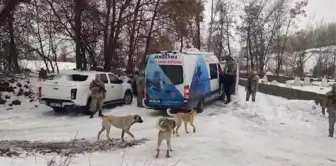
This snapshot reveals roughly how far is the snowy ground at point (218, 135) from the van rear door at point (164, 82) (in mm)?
869

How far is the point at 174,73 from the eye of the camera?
14250 mm

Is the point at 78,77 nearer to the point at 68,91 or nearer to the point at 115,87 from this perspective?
the point at 68,91

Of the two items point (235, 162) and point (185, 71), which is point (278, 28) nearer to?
point (185, 71)

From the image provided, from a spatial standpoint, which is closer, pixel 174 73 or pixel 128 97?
pixel 174 73

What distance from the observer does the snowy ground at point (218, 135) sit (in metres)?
8.52

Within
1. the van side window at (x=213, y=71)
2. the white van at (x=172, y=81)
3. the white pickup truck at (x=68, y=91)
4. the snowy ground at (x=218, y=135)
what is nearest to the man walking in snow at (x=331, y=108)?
the snowy ground at (x=218, y=135)

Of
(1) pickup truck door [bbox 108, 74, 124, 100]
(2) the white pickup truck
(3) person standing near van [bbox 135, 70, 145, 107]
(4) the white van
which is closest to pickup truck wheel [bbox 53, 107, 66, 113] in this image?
(2) the white pickup truck

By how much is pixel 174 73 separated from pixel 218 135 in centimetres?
379

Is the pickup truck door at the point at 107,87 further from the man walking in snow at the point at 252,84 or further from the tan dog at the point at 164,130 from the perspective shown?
the tan dog at the point at 164,130

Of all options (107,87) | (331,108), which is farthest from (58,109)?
(331,108)

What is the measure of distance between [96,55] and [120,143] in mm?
16307

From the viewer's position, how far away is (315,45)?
7006 centimetres

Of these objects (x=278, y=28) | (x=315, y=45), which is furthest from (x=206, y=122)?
(x=315, y=45)

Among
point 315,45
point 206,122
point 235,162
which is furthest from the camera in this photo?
point 315,45
